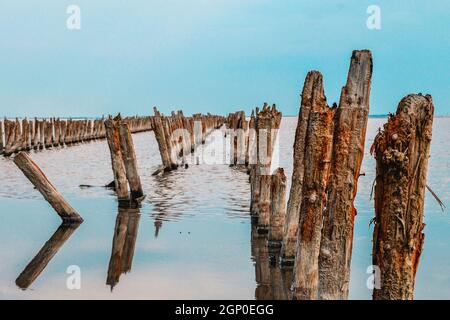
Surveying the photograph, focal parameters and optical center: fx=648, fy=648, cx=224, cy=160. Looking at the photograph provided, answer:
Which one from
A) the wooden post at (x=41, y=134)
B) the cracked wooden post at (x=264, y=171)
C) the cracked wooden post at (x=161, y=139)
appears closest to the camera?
the cracked wooden post at (x=264, y=171)

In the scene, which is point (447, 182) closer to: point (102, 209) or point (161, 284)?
point (102, 209)

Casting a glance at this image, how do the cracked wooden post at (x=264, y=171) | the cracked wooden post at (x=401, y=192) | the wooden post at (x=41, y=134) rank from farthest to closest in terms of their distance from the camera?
the wooden post at (x=41, y=134) → the cracked wooden post at (x=264, y=171) → the cracked wooden post at (x=401, y=192)

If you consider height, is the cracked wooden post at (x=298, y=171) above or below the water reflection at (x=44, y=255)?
above

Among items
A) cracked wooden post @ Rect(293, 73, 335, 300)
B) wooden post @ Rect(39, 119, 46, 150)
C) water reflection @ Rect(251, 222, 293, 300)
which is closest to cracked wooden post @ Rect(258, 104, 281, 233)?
water reflection @ Rect(251, 222, 293, 300)

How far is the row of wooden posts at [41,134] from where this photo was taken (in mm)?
27781

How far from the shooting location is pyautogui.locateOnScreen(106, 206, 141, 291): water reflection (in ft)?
26.1

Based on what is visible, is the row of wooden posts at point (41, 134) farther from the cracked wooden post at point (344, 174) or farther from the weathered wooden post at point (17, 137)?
the cracked wooden post at point (344, 174)

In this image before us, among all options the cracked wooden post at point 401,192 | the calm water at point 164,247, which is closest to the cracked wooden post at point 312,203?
the calm water at point 164,247

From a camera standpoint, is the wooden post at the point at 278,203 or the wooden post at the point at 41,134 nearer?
the wooden post at the point at 278,203

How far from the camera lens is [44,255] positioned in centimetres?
872

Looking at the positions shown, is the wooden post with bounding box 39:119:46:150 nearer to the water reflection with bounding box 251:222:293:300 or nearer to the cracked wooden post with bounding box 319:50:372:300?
the water reflection with bounding box 251:222:293:300

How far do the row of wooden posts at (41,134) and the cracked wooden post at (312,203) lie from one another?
19.2m

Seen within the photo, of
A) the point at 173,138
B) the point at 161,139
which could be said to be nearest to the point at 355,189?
the point at 161,139

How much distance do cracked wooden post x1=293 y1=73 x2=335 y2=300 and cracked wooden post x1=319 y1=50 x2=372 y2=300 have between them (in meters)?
1.15
